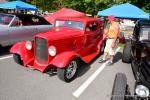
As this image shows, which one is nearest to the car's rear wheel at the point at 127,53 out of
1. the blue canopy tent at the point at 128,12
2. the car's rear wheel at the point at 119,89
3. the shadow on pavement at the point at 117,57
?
the shadow on pavement at the point at 117,57

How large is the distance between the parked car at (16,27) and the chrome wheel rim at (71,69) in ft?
11.6

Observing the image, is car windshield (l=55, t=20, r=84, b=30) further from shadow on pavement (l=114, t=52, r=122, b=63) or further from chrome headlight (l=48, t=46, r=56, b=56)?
shadow on pavement (l=114, t=52, r=122, b=63)

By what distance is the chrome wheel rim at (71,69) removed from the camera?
19.6 feet

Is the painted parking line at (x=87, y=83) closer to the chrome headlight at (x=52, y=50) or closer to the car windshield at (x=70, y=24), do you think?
the chrome headlight at (x=52, y=50)

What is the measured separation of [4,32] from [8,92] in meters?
3.86

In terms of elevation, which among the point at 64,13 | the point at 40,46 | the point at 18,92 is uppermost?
the point at 64,13

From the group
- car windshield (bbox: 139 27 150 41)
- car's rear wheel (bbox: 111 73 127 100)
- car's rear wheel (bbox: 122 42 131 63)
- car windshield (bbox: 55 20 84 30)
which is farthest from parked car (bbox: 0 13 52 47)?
car's rear wheel (bbox: 111 73 127 100)

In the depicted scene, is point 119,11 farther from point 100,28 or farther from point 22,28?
point 22,28

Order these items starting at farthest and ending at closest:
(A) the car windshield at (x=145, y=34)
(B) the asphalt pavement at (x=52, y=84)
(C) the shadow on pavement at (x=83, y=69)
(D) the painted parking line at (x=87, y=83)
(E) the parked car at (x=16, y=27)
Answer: (E) the parked car at (x=16, y=27) < (C) the shadow on pavement at (x=83, y=69) < (A) the car windshield at (x=145, y=34) < (D) the painted parking line at (x=87, y=83) < (B) the asphalt pavement at (x=52, y=84)

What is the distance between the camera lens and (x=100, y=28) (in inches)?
369

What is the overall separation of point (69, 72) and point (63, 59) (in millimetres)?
480

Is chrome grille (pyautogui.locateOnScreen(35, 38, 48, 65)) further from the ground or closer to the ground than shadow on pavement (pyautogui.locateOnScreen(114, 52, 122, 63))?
further from the ground

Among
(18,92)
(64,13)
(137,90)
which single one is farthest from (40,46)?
(64,13)

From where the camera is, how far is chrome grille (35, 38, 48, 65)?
Result: 6.27 metres
